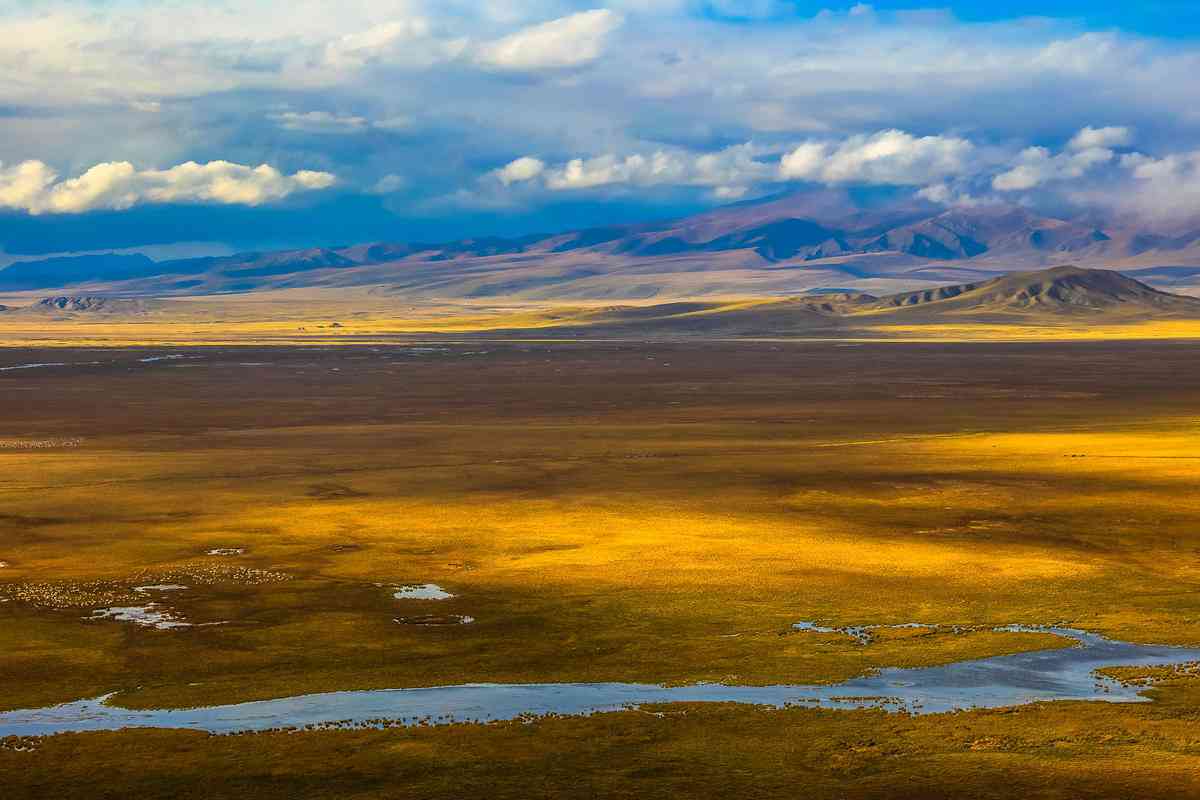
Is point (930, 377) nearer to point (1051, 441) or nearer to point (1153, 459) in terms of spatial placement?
point (1051, 441)

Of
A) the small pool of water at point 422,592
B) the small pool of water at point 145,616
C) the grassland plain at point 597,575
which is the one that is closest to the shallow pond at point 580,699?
the grassland plain at point 597,575

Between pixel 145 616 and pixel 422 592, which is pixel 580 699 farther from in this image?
pixel 145 616

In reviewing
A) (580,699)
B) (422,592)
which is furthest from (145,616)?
(580,699)

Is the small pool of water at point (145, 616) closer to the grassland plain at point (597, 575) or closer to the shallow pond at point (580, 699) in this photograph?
the grassland plain at point (597, 575)

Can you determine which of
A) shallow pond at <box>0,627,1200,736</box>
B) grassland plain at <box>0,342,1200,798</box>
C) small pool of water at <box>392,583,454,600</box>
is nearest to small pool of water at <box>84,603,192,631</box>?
grassland plain at <box>0,342,1200,798</box>

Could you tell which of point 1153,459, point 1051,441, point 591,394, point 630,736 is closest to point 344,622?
point 630,736

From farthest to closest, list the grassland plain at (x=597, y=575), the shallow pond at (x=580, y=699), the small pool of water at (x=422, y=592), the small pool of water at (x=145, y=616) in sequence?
the small pool of water at (x=422, y=592) < the small pool of water at (x=145, y=616) < the shallow pond at (x=580, y=699) < the grassland plain at (x=597, y=575)
